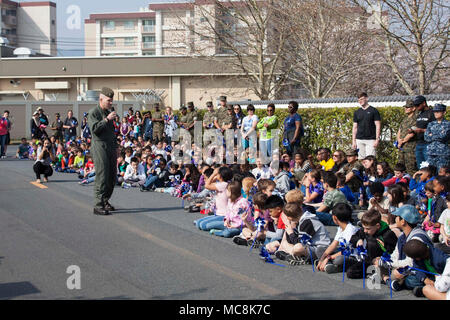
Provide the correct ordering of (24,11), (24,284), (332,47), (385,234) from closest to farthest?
(24,284) → (385,234) → (332,47) → (24,11)

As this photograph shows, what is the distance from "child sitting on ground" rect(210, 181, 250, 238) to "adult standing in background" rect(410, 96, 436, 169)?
4.31 metres

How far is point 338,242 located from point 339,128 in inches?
324

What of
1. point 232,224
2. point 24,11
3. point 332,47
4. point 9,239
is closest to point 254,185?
point 232,224

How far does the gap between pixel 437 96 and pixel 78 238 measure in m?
9.03

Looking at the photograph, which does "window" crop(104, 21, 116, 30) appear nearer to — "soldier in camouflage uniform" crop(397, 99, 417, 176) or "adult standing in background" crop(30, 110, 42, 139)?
"adult standing in background" crop(30, 110, 42, 139)

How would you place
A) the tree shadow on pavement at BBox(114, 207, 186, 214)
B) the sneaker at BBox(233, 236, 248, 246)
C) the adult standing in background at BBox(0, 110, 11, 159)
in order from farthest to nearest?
the adult standing in background at BBox(0, 110, 11, 159)
the tree shadow on pavement at BBox(114, 207, 186, 214)
the sneaker at BBox(233, 236, 248, 246)

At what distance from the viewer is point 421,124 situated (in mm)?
11836

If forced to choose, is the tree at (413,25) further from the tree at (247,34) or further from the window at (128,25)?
the window at (128,25)

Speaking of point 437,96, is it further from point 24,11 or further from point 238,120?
point 24,11

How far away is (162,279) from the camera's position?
7.03 m

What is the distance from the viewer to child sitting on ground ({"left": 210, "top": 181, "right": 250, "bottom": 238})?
31.4ft

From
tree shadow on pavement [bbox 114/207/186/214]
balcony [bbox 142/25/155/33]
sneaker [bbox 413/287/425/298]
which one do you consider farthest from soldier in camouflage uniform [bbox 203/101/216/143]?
balcony [bbox 142/25/155/33]

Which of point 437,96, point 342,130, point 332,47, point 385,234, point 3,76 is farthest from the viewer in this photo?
point 3,76

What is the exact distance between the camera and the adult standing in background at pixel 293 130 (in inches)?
584
